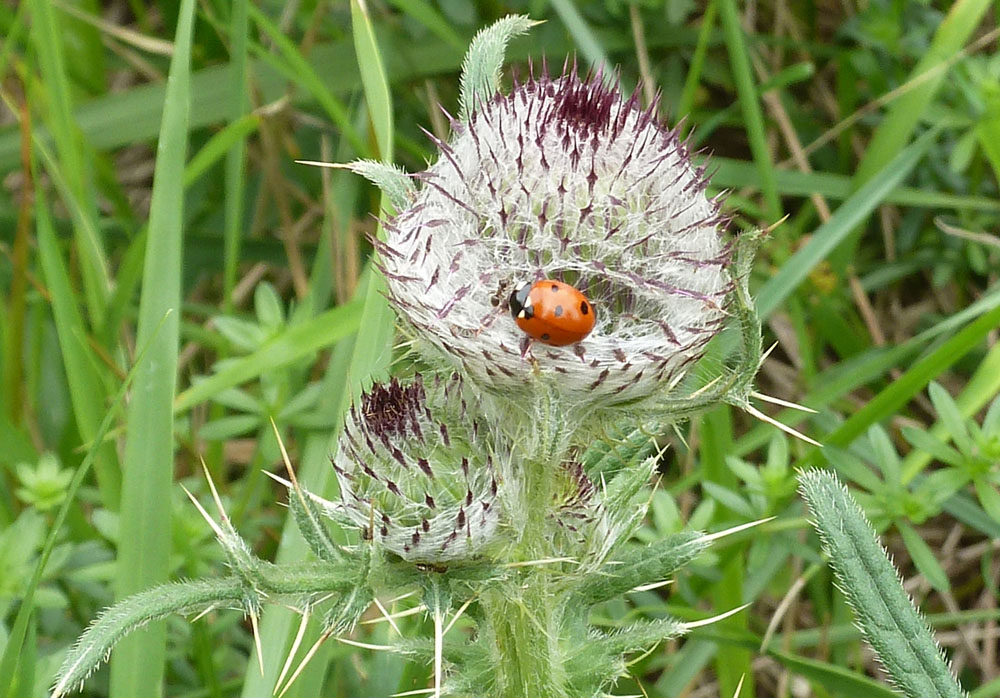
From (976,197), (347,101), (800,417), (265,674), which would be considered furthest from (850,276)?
(265,674)

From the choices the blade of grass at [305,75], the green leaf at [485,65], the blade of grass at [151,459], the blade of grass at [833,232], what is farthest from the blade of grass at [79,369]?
the blade of grass at [833,232]

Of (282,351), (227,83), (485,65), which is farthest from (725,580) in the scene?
(227,83)

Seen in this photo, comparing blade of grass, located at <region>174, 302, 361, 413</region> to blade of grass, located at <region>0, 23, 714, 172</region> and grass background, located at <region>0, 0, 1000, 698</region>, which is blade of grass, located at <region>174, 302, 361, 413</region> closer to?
grass background, located at <region>0, 0, 1000, 698</region>

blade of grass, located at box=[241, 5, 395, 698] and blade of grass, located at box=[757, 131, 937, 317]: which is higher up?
blade of grass, located at box=[757, 131, 937, 317]

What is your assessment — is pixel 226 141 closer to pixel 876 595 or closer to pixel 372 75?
pixel 372 75

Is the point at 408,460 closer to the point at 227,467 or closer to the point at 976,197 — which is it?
the point at 227,467

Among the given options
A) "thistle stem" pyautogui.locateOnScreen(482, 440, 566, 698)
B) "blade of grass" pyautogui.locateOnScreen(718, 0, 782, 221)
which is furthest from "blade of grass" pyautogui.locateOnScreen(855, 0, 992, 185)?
"thistle stem" pyautogui.locateOnScreen(482, 440, 566, 698)

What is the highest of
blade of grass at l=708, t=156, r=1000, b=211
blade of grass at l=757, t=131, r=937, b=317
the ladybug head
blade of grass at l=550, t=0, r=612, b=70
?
blade of grass at l=550, t=0, r=612, b=70

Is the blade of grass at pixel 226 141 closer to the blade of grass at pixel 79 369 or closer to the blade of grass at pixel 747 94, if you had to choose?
the blade of grass at pixel 79 369
